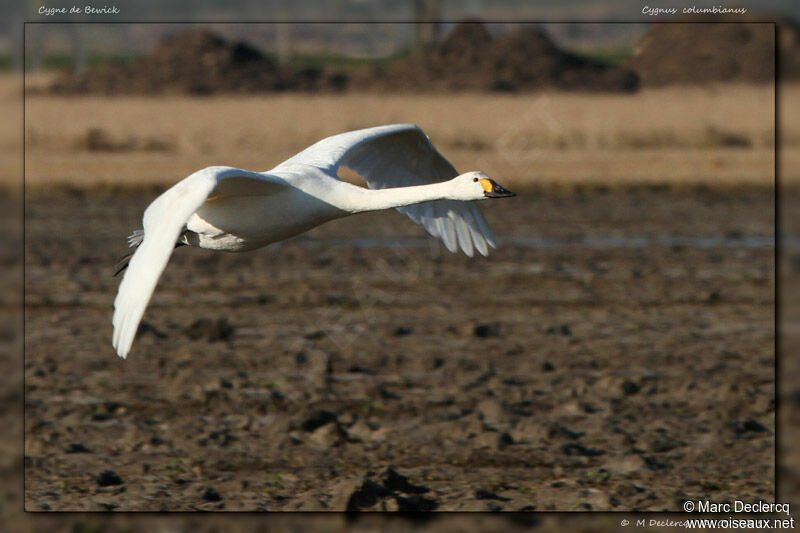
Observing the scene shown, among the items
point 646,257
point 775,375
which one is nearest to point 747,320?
point 775,375

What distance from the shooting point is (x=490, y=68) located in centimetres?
2503

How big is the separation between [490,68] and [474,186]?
1749 centimetres

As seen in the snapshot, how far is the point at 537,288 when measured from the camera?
51.8 feet

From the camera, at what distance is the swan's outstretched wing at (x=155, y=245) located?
6.11 m

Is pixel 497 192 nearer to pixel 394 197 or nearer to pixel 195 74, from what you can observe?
pixel 394 197

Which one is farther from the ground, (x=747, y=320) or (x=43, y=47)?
(x=43, y=47)

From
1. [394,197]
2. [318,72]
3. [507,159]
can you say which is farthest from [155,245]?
[318,72]

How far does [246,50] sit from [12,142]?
6.24m

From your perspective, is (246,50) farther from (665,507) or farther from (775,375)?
(665,507)

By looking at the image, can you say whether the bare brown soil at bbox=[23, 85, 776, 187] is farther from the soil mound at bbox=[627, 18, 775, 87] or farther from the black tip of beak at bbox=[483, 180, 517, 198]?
the black tip of beak at bbox=[483, 180, 517, 198]

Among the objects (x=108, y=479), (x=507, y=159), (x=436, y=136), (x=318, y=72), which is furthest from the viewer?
(x=436, y=136)

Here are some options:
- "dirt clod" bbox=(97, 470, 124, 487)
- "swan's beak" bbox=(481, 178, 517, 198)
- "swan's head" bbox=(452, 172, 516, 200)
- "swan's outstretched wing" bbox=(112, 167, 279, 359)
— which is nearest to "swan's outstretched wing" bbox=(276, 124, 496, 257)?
"swan's head" bbox=(452, 172, 516, 200)

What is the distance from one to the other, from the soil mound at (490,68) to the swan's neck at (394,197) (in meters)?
7.47

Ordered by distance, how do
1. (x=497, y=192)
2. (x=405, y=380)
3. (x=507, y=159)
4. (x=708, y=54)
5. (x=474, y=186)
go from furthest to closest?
(x=507, y=159)
(x=708, y=54)
(x=405, y=380)
(x=474, y=186)
(x=497, y=192)
